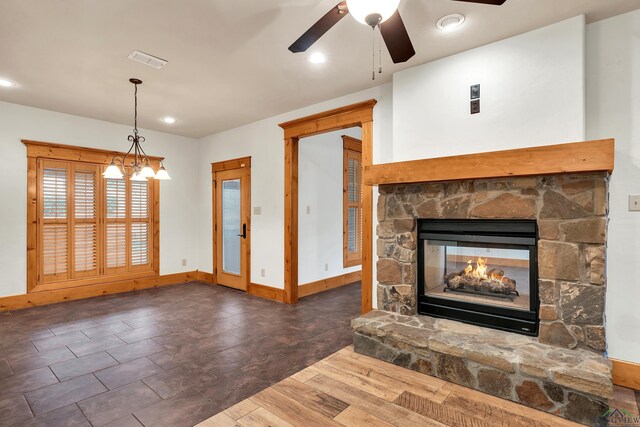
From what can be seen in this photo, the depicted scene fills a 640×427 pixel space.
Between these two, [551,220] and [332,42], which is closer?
[551,220]

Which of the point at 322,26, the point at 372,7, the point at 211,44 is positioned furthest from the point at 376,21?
the point at 211,44

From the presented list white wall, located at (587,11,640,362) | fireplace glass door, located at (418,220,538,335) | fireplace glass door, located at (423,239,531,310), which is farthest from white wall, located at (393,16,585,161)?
fireplace glass door, located at (423,239,531,310)

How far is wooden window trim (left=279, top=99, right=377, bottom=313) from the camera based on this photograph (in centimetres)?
381

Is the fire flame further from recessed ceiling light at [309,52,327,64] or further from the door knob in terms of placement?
the door knob

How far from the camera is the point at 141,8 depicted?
93.5 inches

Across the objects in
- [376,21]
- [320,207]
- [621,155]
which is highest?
[376,21]

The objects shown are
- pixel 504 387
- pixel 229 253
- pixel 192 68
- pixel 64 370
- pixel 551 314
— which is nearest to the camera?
pixel 504 387

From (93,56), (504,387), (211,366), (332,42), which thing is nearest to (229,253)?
(211,366)

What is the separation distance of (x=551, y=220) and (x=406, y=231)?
1.14 m

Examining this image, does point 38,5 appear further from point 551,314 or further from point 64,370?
point 551,314

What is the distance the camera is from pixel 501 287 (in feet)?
9.53

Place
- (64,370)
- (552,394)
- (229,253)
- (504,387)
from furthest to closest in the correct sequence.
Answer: (229,253) → (64,370) → (504,387) → (552,394)

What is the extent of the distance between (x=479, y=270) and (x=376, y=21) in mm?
2425

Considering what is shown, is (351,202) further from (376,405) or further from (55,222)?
(55,222)
